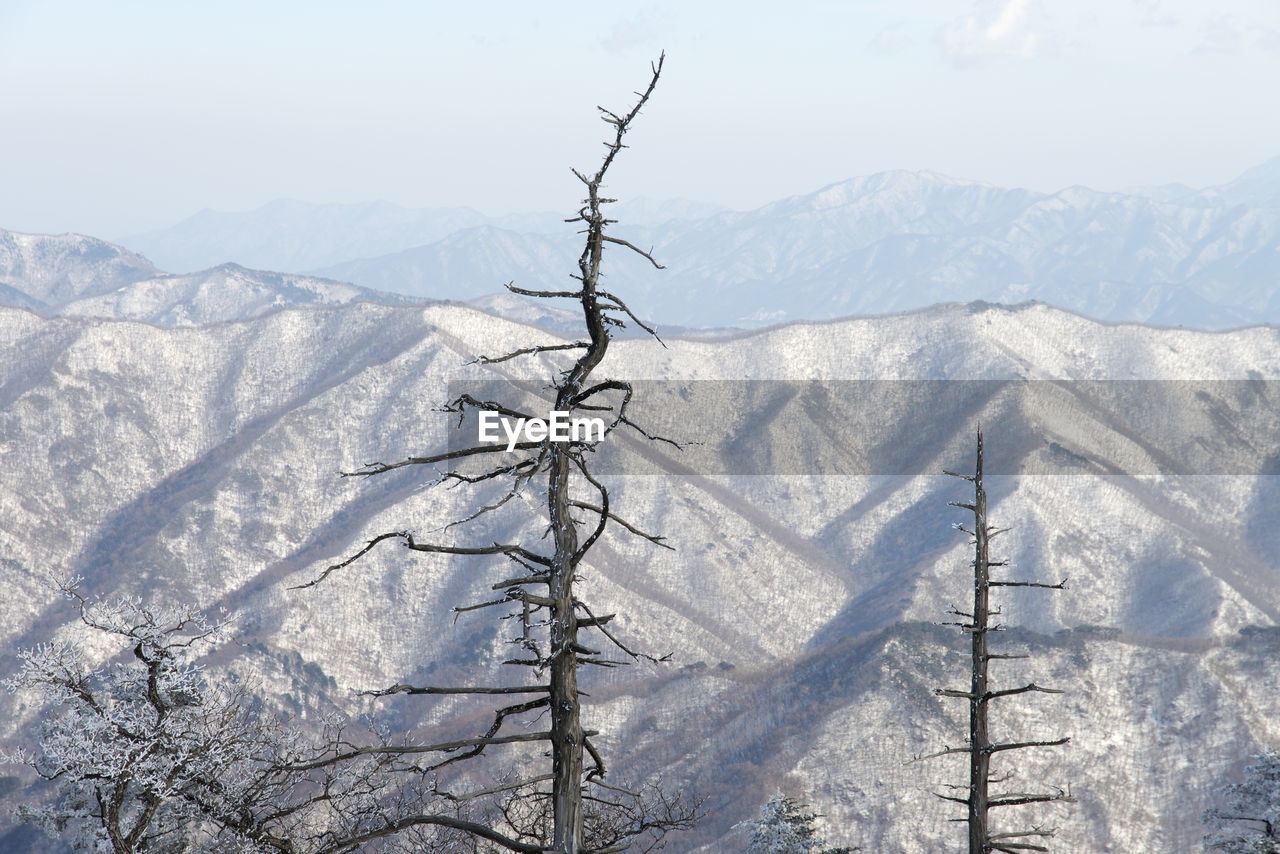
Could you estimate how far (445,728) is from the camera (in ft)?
335

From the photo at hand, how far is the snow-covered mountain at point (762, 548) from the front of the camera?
78.3 meters

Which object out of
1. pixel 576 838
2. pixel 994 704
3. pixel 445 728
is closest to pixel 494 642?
pixel 445 728

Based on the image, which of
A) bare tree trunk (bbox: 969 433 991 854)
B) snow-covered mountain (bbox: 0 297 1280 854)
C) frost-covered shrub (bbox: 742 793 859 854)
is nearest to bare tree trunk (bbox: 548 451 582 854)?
bare tree trunk (bbox: 969 433 991 854)

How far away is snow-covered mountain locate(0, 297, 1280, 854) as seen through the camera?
7831cm

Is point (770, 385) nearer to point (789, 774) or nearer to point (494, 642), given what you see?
point (494, 642)

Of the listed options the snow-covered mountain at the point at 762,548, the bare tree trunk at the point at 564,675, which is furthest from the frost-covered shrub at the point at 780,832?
the bare tree trunk at the point at 564,675

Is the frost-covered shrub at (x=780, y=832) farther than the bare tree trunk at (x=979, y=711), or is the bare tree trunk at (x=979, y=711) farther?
the frost-covered shrub at (x=780, y=832)

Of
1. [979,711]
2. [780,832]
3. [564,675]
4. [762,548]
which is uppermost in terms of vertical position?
[762,548]

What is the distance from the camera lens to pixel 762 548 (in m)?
148

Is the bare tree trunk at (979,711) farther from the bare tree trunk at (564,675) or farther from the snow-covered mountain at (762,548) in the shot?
the snow-covered mountain at (762,548)

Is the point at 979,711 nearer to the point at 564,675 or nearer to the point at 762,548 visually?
the point at 564,675

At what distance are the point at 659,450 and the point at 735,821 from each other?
104 m

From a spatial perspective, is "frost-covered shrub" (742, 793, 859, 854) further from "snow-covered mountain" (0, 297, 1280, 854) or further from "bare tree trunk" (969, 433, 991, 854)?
"bare tree trunk" (969, 433, 991, 854)

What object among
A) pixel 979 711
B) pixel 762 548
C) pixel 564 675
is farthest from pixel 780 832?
pixel 762 548
